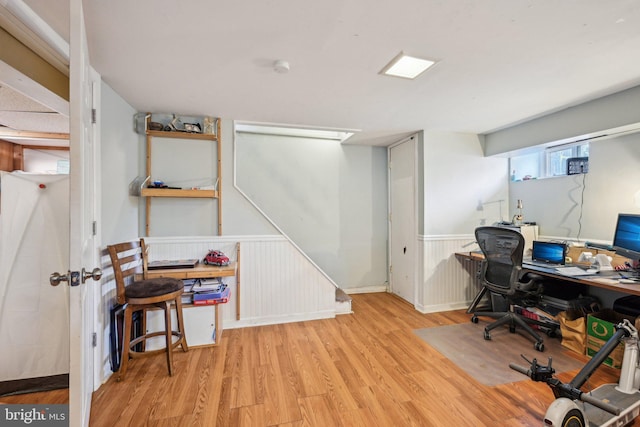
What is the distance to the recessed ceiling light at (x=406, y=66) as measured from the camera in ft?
5.80

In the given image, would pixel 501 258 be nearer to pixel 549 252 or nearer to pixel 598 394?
pixel 549 252

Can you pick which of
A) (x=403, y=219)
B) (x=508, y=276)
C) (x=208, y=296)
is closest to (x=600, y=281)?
(x=508, y=276)

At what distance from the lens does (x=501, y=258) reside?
2646 millimetres

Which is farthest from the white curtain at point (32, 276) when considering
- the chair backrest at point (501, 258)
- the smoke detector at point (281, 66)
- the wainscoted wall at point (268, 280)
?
the chair backrest at point (501, 258)

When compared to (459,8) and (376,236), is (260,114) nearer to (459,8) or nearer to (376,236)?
(459,8)

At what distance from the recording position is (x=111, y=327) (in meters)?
2.06

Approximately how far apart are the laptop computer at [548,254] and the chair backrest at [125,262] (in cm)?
377

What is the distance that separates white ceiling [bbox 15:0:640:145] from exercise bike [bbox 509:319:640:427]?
1.73 metres

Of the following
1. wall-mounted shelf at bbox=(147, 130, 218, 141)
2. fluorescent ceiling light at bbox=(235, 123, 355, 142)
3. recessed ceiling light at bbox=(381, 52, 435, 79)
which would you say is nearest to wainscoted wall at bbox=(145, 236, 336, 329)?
wall-mounted shelf at bbox=(147, 130, 218, 141)

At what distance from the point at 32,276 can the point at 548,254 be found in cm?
460

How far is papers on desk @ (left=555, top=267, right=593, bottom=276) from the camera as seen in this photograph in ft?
7.32

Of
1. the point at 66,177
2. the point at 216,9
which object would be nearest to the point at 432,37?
the point at 216,9

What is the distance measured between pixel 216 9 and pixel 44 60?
50.2 inches

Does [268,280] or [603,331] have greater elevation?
[268,280]
